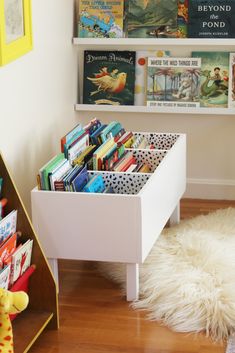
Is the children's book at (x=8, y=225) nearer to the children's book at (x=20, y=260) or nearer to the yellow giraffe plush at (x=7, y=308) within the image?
the children's book at (x=20, y=260)

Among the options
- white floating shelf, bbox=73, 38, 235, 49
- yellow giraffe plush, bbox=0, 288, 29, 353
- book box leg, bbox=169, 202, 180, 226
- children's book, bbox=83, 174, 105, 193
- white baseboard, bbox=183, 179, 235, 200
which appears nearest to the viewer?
yellow giraffe plush, bbox=0, 288, 29, 353

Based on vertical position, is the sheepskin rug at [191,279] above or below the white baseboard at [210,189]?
below

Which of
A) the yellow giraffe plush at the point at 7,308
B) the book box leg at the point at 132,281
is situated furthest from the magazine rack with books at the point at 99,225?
the yellow giraffe plush at the point at 7,308

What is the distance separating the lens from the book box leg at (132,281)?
3010mm

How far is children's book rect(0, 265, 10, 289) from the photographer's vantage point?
2.50 metres

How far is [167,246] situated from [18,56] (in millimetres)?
1009

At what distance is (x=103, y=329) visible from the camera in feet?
9.29

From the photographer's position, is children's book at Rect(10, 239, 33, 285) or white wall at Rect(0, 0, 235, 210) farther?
white wall at Rect(0, 0, 235, 210)

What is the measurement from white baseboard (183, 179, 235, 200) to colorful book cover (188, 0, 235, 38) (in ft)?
2.52

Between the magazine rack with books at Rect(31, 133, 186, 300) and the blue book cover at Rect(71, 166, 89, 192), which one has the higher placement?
the blue book cover at Rect(71, 166, 89, 192)

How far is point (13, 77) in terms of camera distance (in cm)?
320

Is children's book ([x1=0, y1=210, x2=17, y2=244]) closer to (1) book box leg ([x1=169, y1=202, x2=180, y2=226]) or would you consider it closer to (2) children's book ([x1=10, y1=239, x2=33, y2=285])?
(2) children's book ([x1=10, y1=239, x2=33, y2=285])

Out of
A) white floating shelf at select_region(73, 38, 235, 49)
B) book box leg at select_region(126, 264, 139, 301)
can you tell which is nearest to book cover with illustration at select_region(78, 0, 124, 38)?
white floating shelf at select_region(73, 38, 235, 49)

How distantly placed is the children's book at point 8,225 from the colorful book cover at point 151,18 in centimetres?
167
